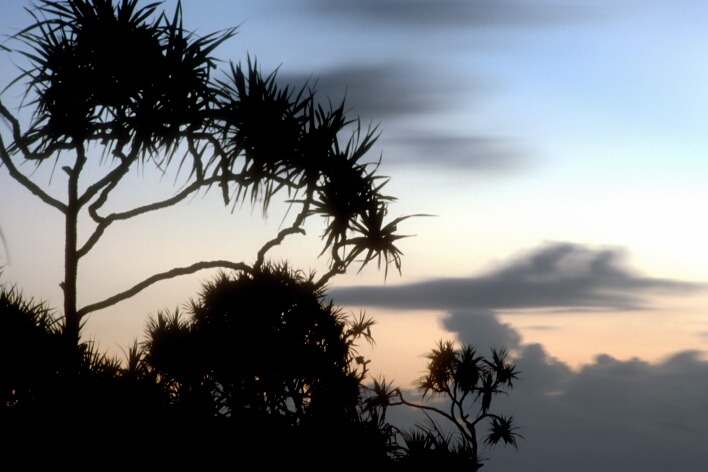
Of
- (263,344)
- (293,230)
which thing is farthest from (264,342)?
(293,230)


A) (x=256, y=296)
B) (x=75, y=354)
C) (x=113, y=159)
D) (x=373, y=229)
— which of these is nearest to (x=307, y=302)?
(x=256, y=296)

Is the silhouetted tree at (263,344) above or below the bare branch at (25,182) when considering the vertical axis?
below

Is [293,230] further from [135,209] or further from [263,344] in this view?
[263,344]

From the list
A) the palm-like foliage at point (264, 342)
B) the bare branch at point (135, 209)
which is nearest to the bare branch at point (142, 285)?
the bare branch at point (135, 209)

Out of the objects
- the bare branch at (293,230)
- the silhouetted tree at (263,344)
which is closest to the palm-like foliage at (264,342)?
the silhouetted tree at (263,344)

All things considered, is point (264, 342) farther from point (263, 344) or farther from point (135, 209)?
point (135, 209)

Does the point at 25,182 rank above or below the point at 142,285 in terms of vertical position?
above

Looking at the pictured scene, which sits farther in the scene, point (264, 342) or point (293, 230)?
point (264, 342)

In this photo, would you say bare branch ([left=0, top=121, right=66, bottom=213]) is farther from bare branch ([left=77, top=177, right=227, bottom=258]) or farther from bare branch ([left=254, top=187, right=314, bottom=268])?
bare branch ([left=254, top=187, right=314, bottom=268])

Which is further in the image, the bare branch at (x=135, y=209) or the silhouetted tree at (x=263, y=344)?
the silhouetted tree at (x=263, y=344)

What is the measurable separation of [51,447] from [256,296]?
10.7m

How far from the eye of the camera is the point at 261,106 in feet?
45.5

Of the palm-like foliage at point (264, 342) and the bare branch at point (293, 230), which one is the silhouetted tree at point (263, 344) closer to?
the palm-like foliage at point (264, 342)

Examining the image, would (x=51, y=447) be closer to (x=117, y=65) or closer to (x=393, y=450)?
(x=393, y=450)
